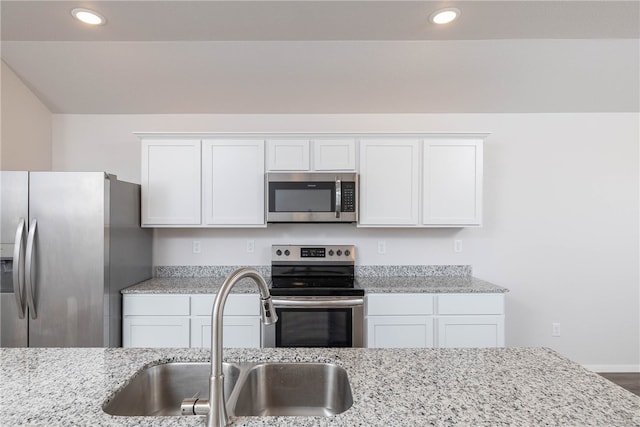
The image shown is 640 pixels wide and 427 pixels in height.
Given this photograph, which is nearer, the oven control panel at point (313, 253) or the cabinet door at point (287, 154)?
the cabinet door at point (287, 154)

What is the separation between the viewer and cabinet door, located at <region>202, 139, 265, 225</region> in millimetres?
2844

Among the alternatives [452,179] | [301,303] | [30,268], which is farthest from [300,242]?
[30,268]

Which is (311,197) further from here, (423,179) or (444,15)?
(444,15)

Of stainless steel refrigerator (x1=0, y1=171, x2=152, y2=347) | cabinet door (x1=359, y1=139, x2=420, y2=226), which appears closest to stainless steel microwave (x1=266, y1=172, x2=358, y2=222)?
cabinet door (x1=359, y1=139, x2=420, y2=226)

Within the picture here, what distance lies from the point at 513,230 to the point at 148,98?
353 centimetres

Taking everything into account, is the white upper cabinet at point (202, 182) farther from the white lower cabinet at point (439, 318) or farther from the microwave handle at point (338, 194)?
the white lower cabinet at point (439, 318)

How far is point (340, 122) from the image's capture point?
320 cm

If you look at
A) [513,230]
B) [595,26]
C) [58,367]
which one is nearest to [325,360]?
[58,367]

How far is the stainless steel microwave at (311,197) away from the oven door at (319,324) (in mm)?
676

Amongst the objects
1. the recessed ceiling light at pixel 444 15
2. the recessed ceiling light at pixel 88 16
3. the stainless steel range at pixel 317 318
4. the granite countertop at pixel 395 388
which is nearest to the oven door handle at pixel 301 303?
the stainless steel range at pixel 317 318

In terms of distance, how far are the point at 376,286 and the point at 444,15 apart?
1.97 meters

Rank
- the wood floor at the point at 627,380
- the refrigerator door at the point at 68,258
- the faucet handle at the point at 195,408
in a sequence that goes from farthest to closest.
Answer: the wood floor at the point at 627,380 → the refrigerator door at the point at 68,258 → the faucet handle at the point at 195,408

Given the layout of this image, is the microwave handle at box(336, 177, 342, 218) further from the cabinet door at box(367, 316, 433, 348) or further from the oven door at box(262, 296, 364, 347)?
the cabinet door at box(367, 316, 433, 348)

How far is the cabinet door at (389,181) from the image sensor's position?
284 centimetres
